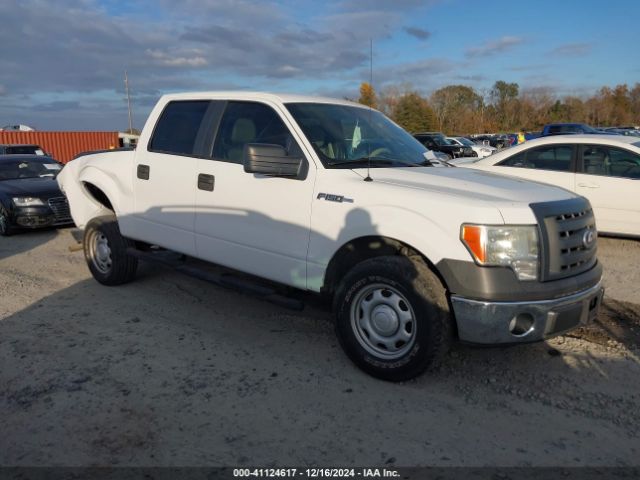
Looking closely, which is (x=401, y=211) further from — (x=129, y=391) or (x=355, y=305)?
(x=129, y=391)

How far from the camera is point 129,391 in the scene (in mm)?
3705

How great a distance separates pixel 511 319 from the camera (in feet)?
11.0

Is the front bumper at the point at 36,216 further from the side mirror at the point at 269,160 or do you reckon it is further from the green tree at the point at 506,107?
the green tree at the point at 506,107

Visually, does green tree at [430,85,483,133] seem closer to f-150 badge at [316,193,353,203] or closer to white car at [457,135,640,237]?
white car at [457,135,640,237]

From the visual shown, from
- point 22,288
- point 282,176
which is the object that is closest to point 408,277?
point 282,176

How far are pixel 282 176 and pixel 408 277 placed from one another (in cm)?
128

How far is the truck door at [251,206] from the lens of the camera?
4180mm

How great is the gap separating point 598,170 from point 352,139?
519 cm

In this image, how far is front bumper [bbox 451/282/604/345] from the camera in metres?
3.36

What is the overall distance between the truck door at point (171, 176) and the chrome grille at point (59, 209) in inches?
196

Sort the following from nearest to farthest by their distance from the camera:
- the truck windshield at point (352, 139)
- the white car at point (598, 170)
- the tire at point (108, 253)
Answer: the truck windshield at point (352, 139) < the tire at point (108, 253) < the white car at point (598, 170)

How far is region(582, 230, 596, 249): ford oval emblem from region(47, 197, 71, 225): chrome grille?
8645mm

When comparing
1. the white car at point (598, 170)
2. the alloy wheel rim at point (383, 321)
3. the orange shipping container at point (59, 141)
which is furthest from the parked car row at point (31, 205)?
the orange shipping container at point (59, 141)

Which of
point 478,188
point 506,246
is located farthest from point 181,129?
point 506,246
